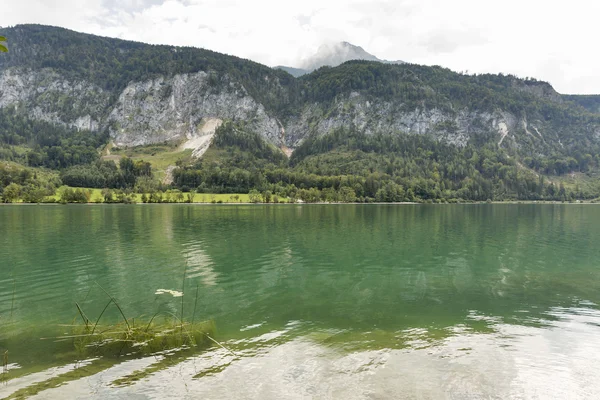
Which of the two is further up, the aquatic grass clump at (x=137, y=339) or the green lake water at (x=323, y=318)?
the aquatic grass clump at (x=137, y=339)

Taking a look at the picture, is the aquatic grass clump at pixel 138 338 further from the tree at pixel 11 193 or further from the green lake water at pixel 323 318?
the tree at pixel 11 193

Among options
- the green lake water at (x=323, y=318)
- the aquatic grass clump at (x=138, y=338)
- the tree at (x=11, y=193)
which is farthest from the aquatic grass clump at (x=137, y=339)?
the tree at (x=11, y=193)

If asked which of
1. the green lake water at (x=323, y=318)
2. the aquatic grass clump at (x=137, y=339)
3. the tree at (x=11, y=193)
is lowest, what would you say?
the green lake water at (x=323, y=318)

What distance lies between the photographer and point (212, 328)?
59.6 feet

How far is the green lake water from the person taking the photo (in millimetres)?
12508

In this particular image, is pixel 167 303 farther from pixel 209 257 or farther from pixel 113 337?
pixel 209 257

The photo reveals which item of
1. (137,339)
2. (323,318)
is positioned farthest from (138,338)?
(323,318)

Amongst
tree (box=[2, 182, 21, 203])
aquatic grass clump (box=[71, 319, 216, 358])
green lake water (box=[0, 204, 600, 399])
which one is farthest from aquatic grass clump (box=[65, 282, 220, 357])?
tree (box=[2, 182, 21, 203])

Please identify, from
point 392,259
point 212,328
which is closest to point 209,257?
point 392,259

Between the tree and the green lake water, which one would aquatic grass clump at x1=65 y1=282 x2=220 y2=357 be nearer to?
the green lake water

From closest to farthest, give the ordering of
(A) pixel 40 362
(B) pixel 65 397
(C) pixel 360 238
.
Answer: (B) pixel 65 397, (A) pixel 40 362, (C) pixel 360 238

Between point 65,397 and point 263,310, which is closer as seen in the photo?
point 65,397

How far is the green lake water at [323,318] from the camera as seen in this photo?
1251 centimetres

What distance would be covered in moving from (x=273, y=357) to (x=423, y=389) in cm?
581
